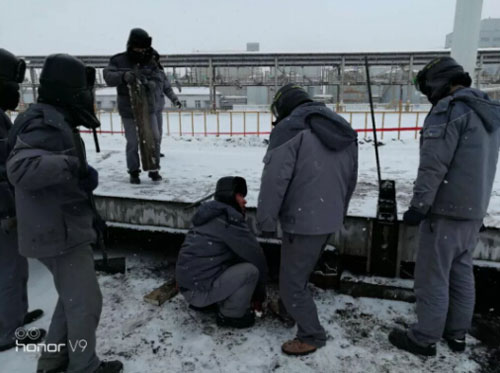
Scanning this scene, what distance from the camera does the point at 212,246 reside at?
2.73 meters

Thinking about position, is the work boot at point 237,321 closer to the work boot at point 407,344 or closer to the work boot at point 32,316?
the work boot at point 407,344

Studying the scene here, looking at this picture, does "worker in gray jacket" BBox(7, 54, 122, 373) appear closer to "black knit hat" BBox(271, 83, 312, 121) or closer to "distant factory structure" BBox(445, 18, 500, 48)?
"black knit hat" BBox(271, 83, 312, 121)

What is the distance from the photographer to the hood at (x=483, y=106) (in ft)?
6.94

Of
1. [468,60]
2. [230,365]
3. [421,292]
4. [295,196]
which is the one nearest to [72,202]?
[295,196]

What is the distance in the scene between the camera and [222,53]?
26.7 m

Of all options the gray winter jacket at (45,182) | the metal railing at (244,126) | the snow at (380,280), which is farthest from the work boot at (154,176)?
the metal railing at (244,126)

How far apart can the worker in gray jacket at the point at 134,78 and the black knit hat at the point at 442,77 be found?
306 centimetres

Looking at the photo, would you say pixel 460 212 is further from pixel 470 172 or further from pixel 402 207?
pixel 402 207

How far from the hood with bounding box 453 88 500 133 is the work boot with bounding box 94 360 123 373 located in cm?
250

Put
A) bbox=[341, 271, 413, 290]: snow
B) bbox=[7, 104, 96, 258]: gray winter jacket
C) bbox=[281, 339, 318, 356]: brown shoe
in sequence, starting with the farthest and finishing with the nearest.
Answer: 1. bbox=[341, 271, 413, 290]: snow
2. bbox=[281, 339, 318, 356]: brown shoe
3. bbox=[7, 104, 96, 258]: gray winter jacket

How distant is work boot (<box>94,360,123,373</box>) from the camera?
7.47 feet

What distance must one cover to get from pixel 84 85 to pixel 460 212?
2.18m

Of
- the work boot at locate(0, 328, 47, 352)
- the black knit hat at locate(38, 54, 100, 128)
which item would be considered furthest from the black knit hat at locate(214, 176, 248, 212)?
the work boot at locate(0, 328, 47, 352)

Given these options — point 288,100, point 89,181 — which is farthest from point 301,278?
point 89,181
